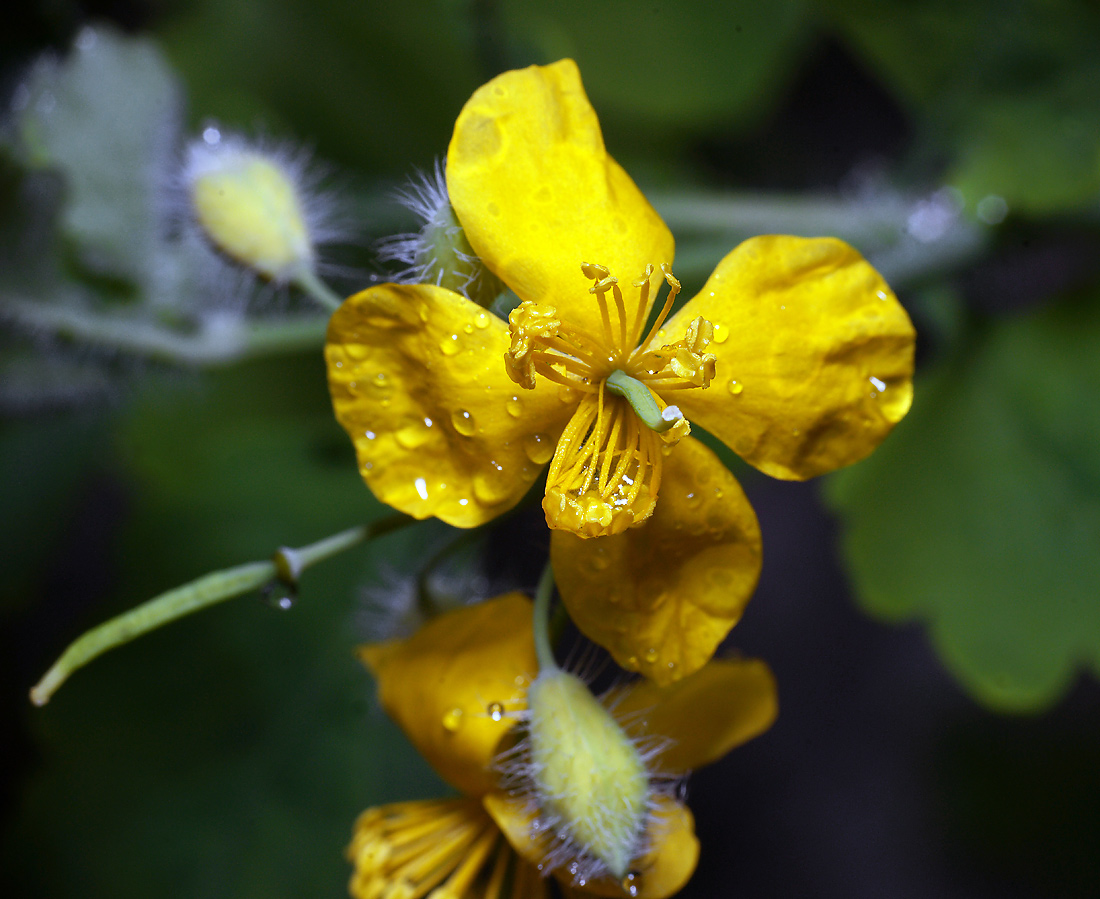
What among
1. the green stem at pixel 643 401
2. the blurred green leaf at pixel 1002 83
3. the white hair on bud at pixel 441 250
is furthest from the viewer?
the blurred green leaf at pixel 1002 83

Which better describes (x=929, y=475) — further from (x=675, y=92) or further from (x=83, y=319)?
(x=83, y=319)

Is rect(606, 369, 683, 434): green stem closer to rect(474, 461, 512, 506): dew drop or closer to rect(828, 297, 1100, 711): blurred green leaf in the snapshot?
rect(474, 461, 512, 506): dew drop

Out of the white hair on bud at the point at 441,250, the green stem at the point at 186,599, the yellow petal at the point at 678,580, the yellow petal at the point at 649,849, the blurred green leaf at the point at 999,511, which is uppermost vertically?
the white hair on bud at the point at 441,250

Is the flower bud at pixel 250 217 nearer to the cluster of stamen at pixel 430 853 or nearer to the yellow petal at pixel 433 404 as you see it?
the yellow petal at pixel 433 404

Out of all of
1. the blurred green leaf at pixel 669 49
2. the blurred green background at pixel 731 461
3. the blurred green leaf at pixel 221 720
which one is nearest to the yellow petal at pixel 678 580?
the blurred green background at pixel 731 461

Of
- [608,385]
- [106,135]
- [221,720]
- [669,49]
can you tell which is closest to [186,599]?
[608,385]

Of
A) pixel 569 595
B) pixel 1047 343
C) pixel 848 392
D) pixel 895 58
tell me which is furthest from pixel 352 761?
pixel 895 58

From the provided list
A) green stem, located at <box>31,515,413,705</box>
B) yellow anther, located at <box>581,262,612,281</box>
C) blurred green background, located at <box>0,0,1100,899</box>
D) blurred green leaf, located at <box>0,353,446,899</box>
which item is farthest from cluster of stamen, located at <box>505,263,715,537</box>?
blurred green leaf, located at <box>0,353,446,899</box>
